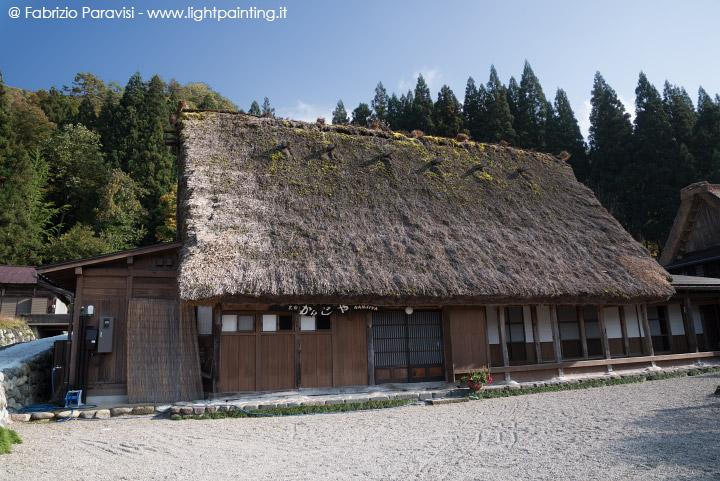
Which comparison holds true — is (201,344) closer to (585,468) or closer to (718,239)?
(585,468)

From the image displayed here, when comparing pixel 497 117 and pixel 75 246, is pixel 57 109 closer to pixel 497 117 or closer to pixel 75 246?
pixel 75 246

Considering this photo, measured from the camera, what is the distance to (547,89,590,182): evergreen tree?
3070 centimetres

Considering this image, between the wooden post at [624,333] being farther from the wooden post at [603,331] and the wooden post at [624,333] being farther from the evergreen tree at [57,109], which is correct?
the evergreen tree at [57,109]

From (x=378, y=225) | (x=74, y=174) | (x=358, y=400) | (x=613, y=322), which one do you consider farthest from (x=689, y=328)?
(x=74, y=174)

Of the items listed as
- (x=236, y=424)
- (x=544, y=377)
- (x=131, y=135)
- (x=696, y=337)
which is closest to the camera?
(x=236, y=424)

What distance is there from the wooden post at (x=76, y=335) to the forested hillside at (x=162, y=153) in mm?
16678

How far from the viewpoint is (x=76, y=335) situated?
8.99 m

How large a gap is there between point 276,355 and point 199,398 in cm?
173

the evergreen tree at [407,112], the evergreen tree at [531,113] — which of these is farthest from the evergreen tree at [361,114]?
the evergreen tree at [531,113]

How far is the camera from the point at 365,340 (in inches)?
409

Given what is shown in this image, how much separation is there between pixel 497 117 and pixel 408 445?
94.5ft

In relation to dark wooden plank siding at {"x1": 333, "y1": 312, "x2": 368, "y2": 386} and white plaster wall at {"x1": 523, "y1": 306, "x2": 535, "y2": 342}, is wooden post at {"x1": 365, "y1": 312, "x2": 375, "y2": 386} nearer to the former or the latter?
dark wooden plank siding at {"x1": 333, "y1": 312, "x2": 368, "y2": 386}

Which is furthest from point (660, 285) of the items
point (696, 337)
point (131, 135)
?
A: point (131, 135)

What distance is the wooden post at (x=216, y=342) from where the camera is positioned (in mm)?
9109
